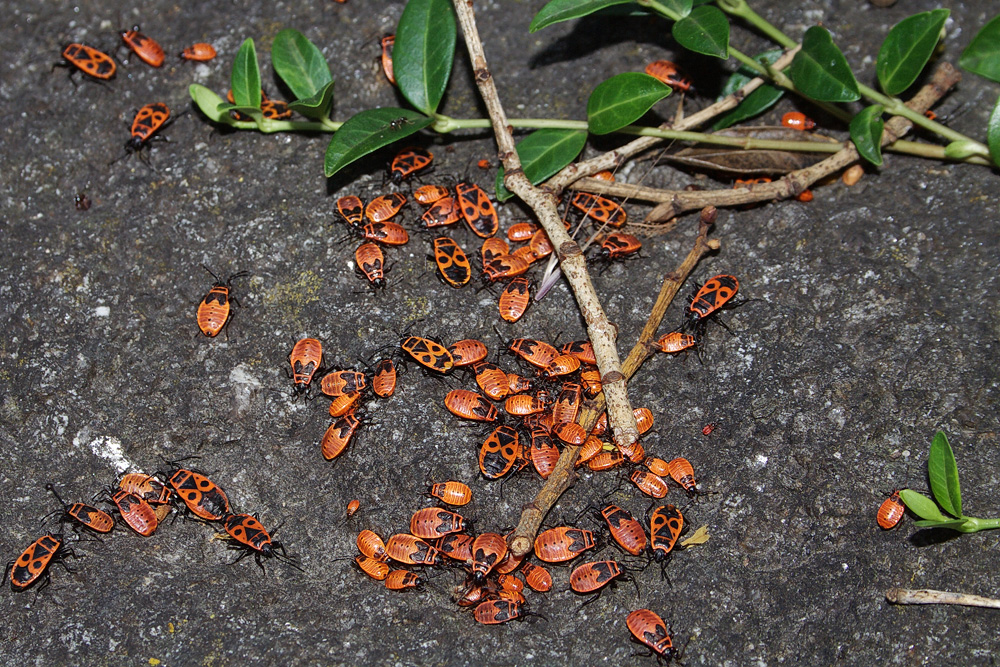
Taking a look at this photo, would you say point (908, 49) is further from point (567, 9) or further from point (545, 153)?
point (545, 153)

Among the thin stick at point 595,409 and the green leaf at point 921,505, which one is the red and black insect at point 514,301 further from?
the green leaf at point 921,505

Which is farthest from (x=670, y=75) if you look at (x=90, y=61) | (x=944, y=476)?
(x=90, y=61)

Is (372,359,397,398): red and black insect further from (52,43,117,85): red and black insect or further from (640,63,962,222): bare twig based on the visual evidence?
(52,43,117,85): red and black insect

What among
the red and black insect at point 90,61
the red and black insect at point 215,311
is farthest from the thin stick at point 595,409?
the red and black insect at point 90,61

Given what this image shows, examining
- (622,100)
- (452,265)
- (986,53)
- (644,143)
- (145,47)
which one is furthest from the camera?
(145,47)

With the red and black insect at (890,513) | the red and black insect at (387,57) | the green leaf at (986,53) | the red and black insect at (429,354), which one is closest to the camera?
the red and black insect at (890,513)

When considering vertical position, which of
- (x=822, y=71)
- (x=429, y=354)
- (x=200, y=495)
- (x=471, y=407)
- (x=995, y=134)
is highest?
(x=822, y=71)

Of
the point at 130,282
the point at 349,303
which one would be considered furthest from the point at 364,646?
the point at 130,282
